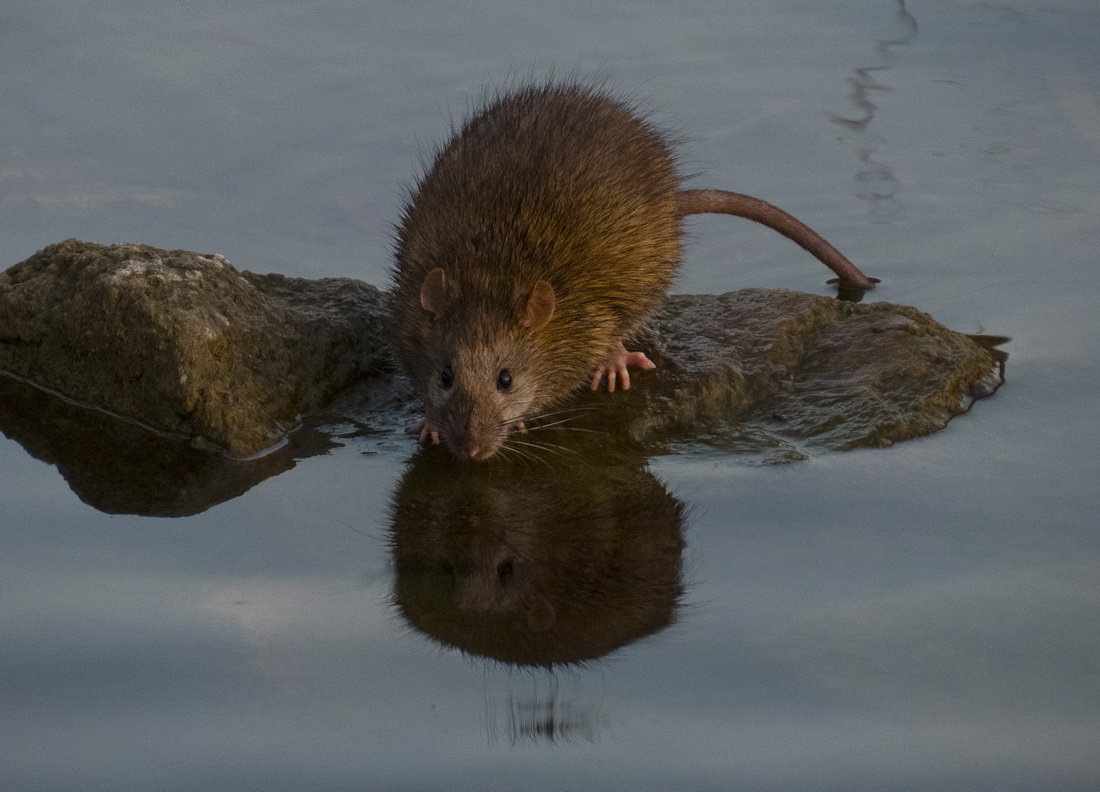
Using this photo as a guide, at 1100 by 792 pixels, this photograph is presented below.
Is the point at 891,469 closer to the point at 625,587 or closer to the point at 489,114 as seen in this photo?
the point at 625,587

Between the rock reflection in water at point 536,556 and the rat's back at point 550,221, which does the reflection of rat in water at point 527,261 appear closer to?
the rat's back at point 550,221

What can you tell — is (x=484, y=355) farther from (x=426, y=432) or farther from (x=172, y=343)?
(x=172, y=343)

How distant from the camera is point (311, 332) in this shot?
17.0ft

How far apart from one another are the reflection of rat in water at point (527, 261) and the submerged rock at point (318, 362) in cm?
23

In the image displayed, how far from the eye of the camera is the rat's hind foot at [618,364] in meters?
5.44

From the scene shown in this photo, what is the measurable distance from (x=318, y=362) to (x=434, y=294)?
51 centimetres

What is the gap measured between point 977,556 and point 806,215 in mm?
3177

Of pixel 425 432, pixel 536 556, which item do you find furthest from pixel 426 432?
pixel 536 556

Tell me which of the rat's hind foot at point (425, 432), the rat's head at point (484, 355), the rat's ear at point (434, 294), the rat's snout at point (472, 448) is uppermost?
the rat's ear at point (434, 294)

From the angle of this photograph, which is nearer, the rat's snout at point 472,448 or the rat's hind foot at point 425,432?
the rat's snout at point 472,448

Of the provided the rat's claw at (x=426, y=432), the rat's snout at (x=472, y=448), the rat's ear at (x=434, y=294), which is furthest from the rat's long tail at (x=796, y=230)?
the rat's snout at (x=472, y=448)

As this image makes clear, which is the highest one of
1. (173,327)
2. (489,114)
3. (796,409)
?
(489,114)

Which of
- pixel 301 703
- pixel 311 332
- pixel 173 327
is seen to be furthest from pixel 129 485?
pixel 301 703

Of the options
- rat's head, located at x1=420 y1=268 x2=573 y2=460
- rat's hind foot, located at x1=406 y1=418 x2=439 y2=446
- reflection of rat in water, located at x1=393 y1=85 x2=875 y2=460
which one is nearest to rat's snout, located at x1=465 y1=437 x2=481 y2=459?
reflection of rat in water, located at x1=393 y1=85 x2=875 y2=460
